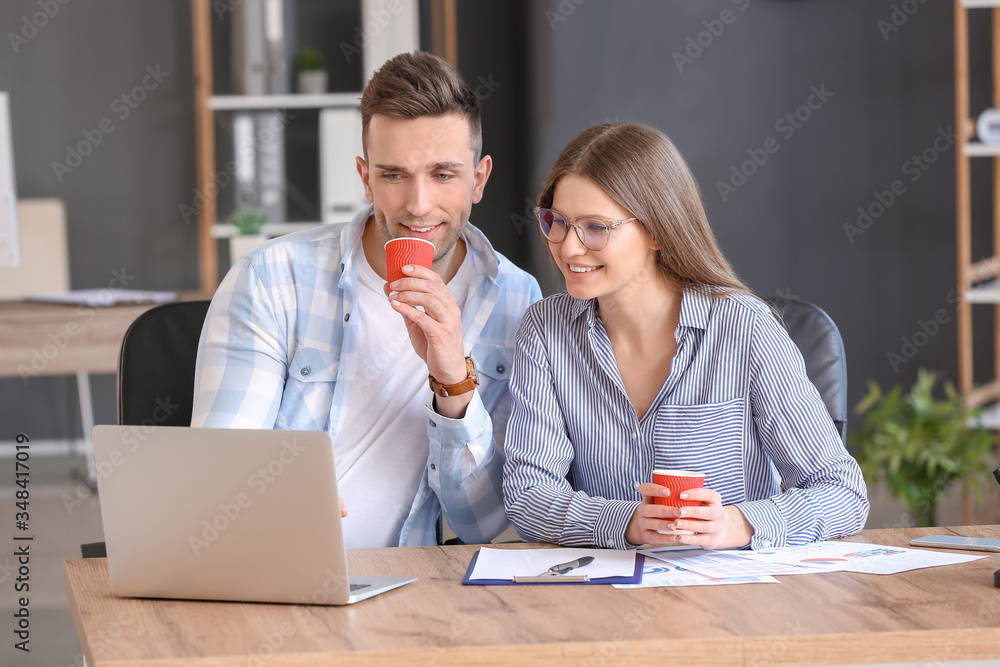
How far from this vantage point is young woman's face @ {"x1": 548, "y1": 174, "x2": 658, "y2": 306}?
158 centimetres

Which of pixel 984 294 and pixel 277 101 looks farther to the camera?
pixel 277 101

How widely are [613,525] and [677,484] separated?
0.16 meters

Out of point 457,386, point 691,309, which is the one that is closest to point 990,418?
point 691,309

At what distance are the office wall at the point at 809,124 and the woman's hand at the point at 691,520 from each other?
2932 millimetres

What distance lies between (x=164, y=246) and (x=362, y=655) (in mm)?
4229

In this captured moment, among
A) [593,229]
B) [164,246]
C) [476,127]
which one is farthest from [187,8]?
[593,229]

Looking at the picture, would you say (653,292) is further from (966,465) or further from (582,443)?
(966,465)

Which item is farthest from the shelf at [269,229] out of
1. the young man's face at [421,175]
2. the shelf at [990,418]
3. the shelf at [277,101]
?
the shelf at [990,418]

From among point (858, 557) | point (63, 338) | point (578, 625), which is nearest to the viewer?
point (578, 625)

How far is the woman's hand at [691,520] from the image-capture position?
4.21 ft

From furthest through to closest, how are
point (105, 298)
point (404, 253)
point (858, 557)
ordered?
1. point (105, 298)
2. point (404, 253)
3. point (858, 557)

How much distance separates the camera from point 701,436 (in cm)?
157

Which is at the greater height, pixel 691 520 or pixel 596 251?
pixel 596 251

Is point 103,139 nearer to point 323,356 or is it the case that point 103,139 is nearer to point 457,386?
point 323,356
